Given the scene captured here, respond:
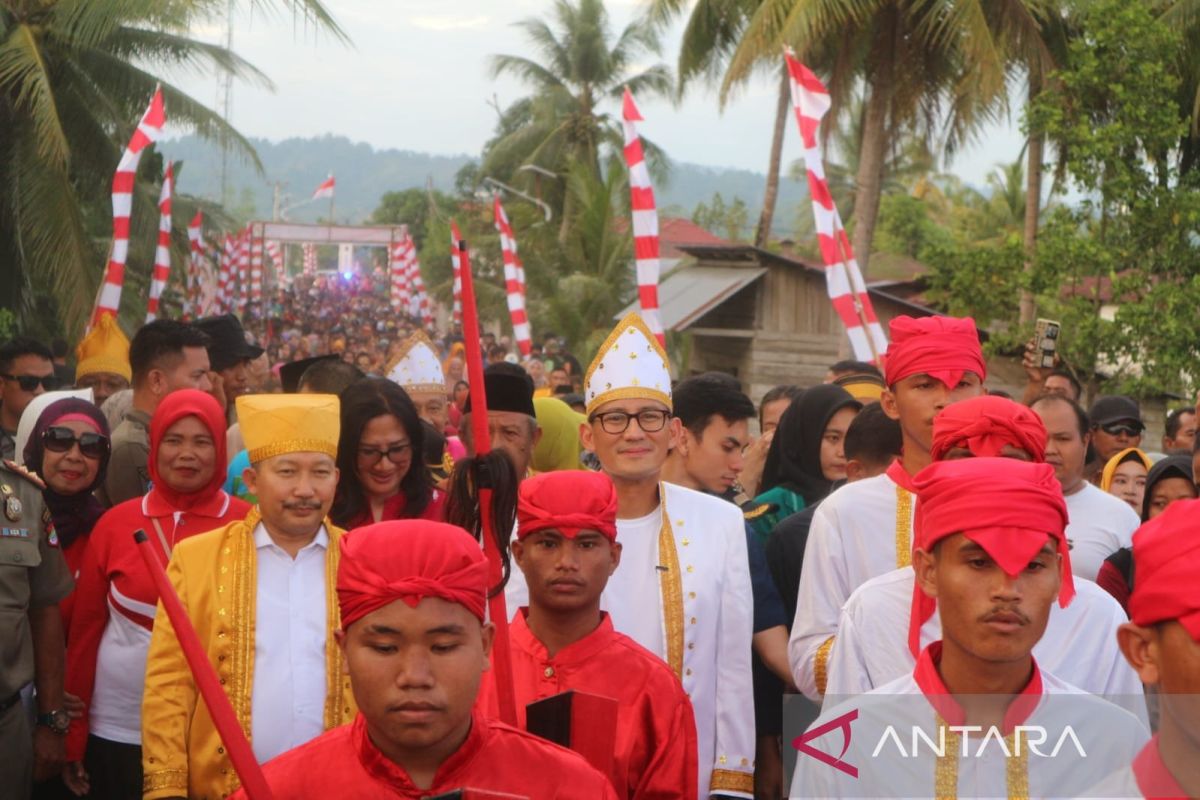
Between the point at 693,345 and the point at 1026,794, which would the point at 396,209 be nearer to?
the point at 693,345

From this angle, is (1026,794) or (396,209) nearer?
(1026,794)

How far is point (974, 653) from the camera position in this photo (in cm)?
308

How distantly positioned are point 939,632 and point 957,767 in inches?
28.4

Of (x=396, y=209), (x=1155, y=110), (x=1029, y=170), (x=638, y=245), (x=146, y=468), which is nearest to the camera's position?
(x=146, y=468)

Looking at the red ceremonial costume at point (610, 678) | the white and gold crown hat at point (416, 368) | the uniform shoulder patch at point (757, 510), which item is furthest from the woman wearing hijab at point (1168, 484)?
the white and gold crown hat at point (416, 368)

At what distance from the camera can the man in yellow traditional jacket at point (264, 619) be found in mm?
4340

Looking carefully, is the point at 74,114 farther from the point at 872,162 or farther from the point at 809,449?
the point at 809,449

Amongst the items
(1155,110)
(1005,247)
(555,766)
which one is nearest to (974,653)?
(555,766)

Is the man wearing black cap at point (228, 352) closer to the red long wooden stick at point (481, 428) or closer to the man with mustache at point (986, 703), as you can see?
the red long wooden stick at point (481, 428)

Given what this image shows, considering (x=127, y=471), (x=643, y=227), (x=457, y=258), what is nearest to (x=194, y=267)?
(x=643, y=227)

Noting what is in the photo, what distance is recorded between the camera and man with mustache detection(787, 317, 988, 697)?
4363 mm

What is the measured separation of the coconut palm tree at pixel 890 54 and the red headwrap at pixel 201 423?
18.3 meters

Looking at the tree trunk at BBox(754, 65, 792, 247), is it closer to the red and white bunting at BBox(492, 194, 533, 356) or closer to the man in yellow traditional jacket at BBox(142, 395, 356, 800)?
the red and white bunting at BBox(492, 194, 533, 356)

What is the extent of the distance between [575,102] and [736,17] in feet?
64.6
